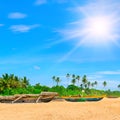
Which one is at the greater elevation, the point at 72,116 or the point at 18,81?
the point at 18,81

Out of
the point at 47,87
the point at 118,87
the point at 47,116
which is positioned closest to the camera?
the point at 47,116

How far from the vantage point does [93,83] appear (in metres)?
148

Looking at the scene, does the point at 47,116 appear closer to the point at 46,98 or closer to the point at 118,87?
the point at 46,98

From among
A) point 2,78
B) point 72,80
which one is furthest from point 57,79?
point 2,78

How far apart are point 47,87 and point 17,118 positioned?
57946mm

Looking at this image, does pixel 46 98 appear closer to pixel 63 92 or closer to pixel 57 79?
pixel 63 92

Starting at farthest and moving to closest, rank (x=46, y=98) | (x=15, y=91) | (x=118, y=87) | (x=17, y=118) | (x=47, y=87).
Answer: (x=118, y=87) < (x=47, y=87) < (x=15, y=91) < (x=46, y=98) < (x=17, y=118)

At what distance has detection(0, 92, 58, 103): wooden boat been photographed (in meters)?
31.6

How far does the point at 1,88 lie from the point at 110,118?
46.4 metres

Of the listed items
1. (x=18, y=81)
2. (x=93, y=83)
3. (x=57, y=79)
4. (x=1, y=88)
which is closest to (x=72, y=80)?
(x=57, y=79)

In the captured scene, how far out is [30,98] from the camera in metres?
34.5

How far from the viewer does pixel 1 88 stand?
62.5 meters

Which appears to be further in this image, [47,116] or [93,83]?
[93,83]

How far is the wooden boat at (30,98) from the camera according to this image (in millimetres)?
31578
